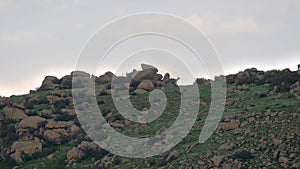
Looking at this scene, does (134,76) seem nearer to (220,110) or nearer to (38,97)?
(38,97)

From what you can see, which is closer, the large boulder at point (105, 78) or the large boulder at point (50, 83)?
the large boulder at point (50, 83)

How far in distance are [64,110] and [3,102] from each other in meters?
8.01

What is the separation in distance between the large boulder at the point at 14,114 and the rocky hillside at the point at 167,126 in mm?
86

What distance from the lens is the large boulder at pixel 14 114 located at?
5727 centimetres

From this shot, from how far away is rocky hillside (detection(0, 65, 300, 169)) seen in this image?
4031 centimetres

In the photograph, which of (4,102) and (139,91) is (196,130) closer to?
(139,91)

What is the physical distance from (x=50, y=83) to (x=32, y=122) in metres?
17.8

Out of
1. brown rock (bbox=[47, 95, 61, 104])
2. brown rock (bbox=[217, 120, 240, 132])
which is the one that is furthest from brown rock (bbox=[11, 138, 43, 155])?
brown rock (bbox=[217, 120, 240, 132])

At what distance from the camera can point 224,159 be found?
3934 cm

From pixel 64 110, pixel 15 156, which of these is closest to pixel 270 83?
pixel 64 110

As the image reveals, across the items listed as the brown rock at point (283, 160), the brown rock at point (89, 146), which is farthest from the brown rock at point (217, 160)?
the brown rock at point (89, 146)

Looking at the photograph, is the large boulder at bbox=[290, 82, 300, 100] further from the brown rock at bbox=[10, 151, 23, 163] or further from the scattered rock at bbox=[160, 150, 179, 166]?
the brown rock at bbox=[10, 151, 23, 163]

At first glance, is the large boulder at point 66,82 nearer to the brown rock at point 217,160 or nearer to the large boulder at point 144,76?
the large boulder at point 144,76

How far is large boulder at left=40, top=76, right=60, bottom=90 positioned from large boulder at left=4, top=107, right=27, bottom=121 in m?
12.0
